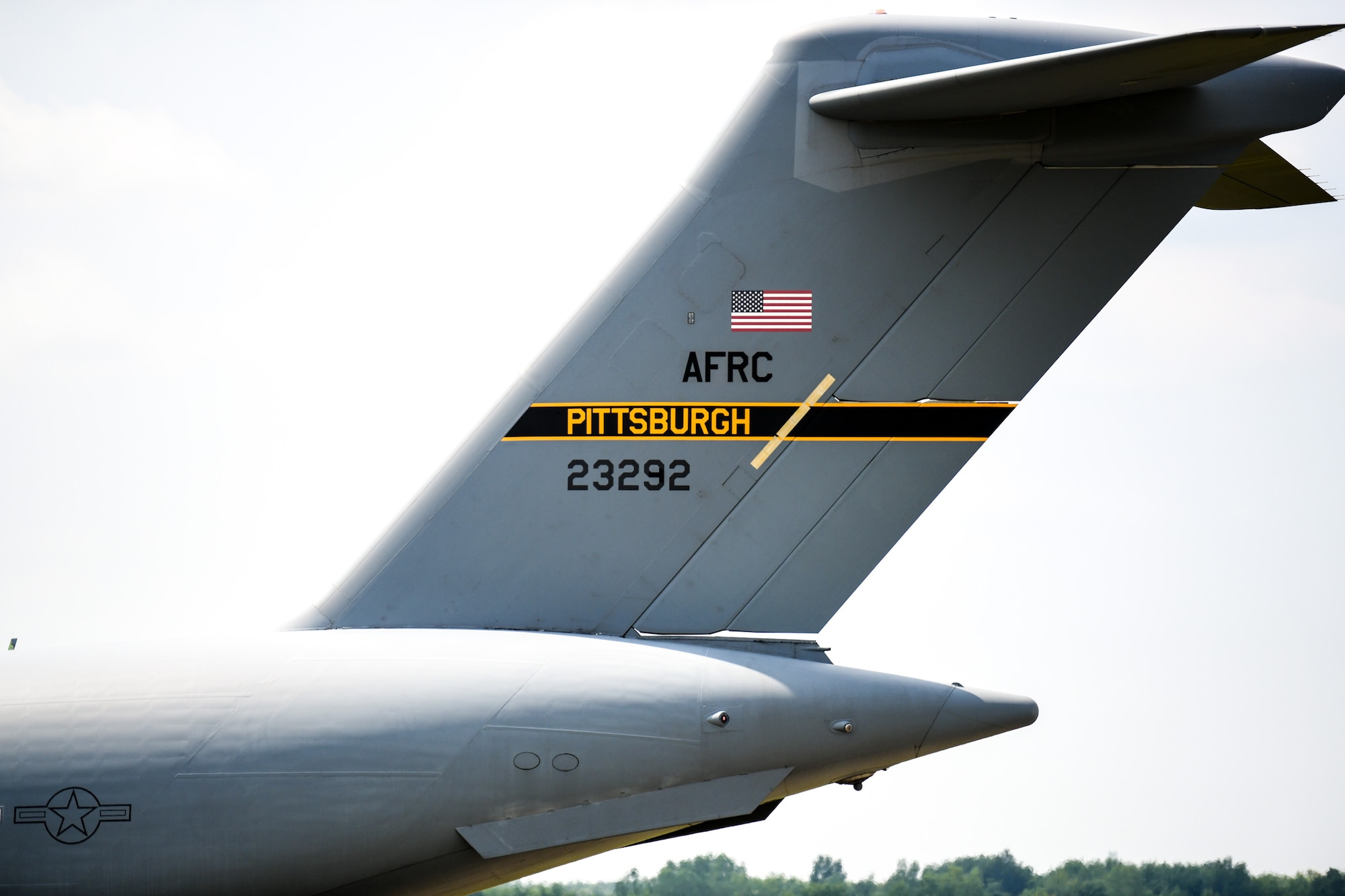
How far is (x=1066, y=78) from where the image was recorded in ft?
15.6

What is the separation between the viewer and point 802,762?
496 cm

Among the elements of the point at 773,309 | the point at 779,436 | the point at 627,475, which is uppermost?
the point at 773,309

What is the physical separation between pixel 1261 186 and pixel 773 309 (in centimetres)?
240

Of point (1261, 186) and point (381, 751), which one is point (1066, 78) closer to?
point (1261, 186)

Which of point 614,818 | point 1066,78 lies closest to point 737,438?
point 614,818

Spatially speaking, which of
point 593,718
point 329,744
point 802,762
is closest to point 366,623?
point 329,744

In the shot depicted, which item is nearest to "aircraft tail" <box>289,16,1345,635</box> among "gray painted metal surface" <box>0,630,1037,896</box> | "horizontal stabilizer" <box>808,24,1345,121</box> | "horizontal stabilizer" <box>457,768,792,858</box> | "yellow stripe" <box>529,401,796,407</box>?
"yellow stripe" <box>529,401,796,407</box>

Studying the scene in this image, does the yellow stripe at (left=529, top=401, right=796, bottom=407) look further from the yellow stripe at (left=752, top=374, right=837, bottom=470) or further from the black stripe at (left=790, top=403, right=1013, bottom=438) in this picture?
the black stripe at (left=790, top=403, right=1013, bottom=438)

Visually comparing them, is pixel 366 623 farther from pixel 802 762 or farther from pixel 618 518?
pixel 802 762

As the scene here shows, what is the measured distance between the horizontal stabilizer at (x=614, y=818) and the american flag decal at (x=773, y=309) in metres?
2.06

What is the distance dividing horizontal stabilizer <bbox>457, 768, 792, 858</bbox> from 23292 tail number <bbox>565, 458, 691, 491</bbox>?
4.49ft

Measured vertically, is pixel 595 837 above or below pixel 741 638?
below

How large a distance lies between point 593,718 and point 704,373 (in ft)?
5.46

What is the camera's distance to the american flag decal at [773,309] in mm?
5492
